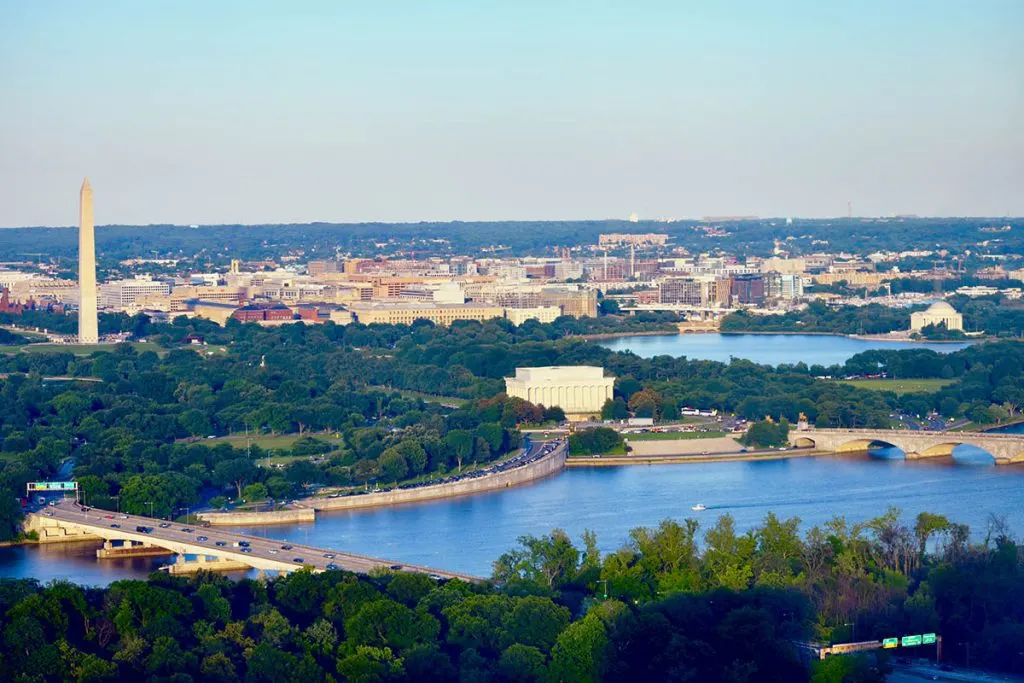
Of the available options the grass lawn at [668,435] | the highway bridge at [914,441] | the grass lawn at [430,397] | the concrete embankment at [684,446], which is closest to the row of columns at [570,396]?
the grass lawn at [430,397]

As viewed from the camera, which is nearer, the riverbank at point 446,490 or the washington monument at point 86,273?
the riverbank at point 446,490

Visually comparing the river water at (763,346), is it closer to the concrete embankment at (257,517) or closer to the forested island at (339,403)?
the forested island at (339,403)

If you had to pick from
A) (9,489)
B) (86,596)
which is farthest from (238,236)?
(86,596)

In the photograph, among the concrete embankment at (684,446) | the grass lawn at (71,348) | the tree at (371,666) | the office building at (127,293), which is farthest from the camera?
the office building at (127,293)

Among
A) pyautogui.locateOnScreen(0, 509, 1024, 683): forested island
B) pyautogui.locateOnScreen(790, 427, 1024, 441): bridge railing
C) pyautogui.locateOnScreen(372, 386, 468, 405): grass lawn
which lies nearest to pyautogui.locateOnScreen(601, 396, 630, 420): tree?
pyautogui.locateOnScreen(372, 386, 468, 405): grass lawn

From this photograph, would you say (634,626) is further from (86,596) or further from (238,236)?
(238,236)

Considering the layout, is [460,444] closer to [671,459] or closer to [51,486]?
Result: [671,459]
